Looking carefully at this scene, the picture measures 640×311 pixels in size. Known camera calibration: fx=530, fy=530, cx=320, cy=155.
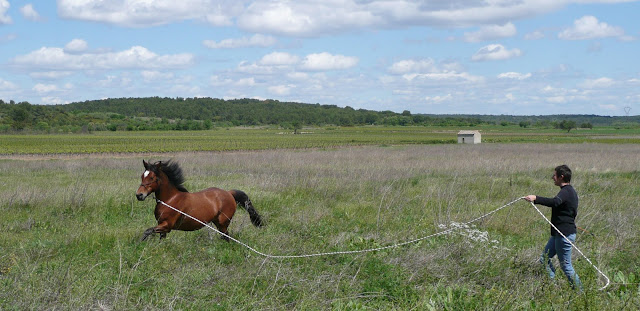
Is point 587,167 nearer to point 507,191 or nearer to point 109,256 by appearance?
point 507,191

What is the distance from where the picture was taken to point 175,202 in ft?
25.3

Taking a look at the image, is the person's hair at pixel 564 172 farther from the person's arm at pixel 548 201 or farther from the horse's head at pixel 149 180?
the horse's head at pixel 149 180

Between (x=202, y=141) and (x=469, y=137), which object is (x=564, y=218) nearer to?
(x=469, y=137)

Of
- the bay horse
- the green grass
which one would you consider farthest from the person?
the green grass

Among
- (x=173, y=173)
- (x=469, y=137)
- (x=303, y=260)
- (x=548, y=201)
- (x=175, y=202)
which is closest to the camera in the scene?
(x=548, y=201)

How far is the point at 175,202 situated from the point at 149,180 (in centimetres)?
52

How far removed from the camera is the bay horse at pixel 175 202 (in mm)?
A: 7520

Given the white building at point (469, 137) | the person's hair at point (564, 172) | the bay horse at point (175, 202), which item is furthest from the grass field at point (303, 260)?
the white building at point (469, 137)

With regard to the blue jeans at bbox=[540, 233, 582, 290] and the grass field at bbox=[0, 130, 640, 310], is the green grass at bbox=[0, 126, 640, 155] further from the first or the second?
the blue jeans at bbox=[540, 233, 582, 290]

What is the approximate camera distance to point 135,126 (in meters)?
126

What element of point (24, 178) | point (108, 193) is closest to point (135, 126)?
point (24, 178)

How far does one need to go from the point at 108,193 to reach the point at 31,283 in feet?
24.6

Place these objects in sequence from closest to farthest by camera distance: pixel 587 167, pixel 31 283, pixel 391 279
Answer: pixel 31 283 → pixel 391 279 → pixel 587 167

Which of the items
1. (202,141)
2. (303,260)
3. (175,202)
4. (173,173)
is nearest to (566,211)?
(303,260)
